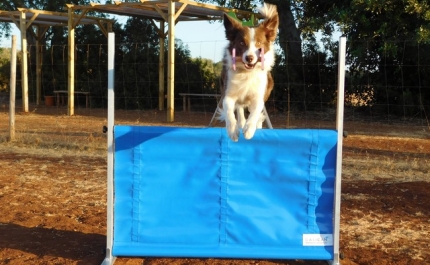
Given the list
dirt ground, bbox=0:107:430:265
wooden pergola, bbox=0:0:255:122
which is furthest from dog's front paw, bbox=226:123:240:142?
wooden pergola, bbox=0:0:255:122

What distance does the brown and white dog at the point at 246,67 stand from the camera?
4.66 m

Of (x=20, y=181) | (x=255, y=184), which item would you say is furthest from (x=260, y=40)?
(x=20, y=181)

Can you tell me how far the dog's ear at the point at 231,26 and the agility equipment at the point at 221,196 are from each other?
0.89 meters

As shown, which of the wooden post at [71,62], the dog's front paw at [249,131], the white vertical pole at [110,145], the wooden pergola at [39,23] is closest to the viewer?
the dog's front paw at [249,131]

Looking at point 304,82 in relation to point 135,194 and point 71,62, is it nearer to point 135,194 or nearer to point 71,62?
point 71,62

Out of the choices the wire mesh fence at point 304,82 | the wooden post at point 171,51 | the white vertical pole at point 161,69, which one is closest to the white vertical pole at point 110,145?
the wire mesh fence at point 304,82

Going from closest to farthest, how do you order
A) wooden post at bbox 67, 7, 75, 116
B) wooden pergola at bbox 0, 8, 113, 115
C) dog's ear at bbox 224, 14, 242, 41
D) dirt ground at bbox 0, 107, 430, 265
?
dog's ear at bbox 224, 14, 242, 41
dirt ground at bbox 0, 107, 430, 265
wooden post at bbox 67, 7, 75, 116
wooden pergola at bbox 0, 8, 113, 115

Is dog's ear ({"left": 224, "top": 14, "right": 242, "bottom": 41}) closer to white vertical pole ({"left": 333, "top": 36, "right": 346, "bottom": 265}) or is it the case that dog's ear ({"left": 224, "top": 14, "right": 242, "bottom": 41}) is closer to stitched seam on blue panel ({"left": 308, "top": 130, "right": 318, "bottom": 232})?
white vertical pole ({"left": 333, "top": 36, "right": 346, "bottom": 265})

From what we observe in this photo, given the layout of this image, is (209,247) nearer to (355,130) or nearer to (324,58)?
(355,130)

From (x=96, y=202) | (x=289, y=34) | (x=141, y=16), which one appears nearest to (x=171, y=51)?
(x=141, y=16)

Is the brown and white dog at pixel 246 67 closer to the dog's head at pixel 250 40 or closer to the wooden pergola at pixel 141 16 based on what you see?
the dog's head at pixel 250 40

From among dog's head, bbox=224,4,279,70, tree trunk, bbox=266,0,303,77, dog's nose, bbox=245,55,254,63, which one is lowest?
dog's nose, bbox=245,55,254,63

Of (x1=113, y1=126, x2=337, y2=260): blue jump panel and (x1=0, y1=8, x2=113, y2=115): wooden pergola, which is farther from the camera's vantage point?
(x1=0, y1=8, x2=113, y2=115): wooden pergola

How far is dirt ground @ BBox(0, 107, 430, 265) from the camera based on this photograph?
5125 millimetres
